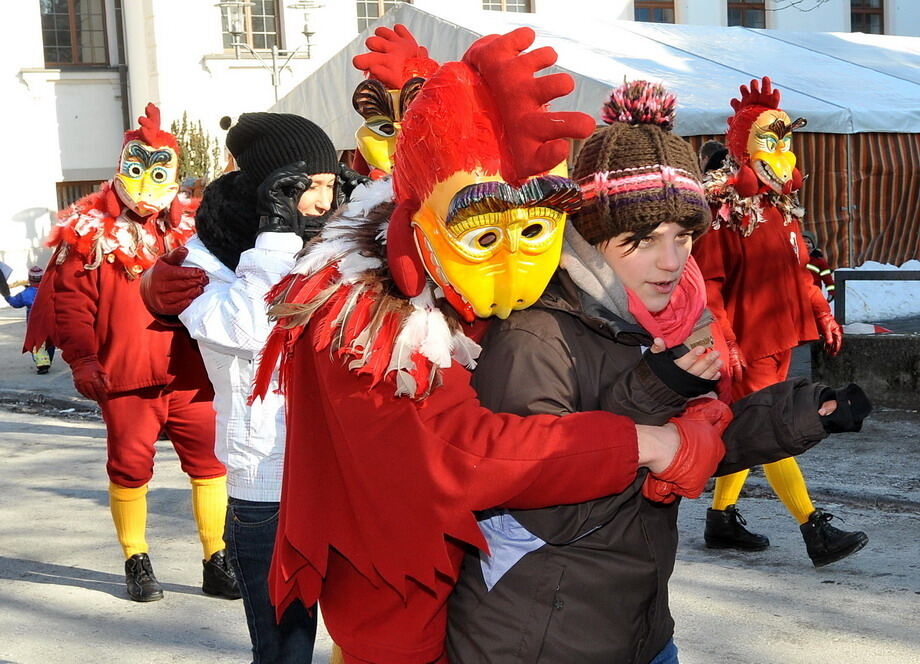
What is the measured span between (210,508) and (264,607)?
6.86 ft

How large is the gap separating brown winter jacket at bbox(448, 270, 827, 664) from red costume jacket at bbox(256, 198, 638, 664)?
6cm

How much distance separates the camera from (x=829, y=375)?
916cm

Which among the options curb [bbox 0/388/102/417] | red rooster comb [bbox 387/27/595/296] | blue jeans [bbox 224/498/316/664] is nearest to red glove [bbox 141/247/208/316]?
blue jeans [bbox 224/498/316/664]

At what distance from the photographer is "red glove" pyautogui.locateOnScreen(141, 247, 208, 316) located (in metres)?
3.33

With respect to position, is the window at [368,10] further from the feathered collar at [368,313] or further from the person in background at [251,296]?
the feathered collar at [368,313]

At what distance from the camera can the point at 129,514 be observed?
5340 millimetres

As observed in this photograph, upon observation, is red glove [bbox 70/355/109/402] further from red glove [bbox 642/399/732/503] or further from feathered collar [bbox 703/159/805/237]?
red glove [bbox 642/399/732/503]

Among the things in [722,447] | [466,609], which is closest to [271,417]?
[466,609]

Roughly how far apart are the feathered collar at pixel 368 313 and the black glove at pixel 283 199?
0.89 metres

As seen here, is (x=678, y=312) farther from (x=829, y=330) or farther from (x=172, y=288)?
(x=829, y=330)

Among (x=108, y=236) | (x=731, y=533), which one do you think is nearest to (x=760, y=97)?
(x=731, y=533)

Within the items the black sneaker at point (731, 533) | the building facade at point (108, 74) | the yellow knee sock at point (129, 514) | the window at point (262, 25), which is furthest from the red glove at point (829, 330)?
the window at point (262, 25)

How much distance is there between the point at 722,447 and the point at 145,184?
12.7ft

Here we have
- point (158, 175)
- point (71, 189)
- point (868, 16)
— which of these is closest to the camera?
point (158, 175)
